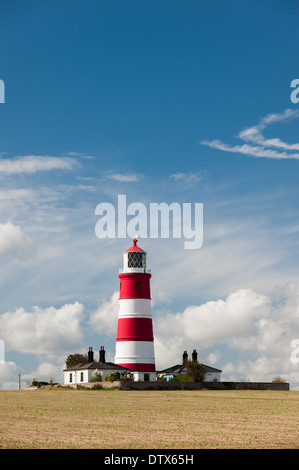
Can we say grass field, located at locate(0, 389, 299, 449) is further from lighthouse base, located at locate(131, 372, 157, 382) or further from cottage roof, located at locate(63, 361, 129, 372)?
cottage roof, located at locate(63, 361, 129, 372)

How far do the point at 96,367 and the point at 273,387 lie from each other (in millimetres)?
21498

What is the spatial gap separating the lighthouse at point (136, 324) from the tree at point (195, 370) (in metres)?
5.15

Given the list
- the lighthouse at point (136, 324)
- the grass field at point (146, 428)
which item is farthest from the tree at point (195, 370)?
the grass field at point (146, 428)

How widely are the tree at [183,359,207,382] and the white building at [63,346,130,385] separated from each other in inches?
318

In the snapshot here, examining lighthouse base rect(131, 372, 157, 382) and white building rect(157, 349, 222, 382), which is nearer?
lighthouse base rect(131, 372, 157, 382)

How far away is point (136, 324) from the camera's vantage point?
72.6 metres

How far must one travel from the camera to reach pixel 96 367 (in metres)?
77.1

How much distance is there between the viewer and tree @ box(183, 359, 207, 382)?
254 ft

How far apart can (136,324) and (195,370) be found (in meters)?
10.4

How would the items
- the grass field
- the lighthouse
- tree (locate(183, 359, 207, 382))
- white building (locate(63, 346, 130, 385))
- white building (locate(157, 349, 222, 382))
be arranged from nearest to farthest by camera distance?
the grass field, the lighthouse, white building (locate(63, 346, 130, 385)), tree (locate(183, 359, 207, 382)), white building (locate(157, 349, 222, 382))

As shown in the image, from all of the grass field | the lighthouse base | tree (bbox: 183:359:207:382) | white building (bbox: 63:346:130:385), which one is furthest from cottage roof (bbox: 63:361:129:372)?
the grass field
